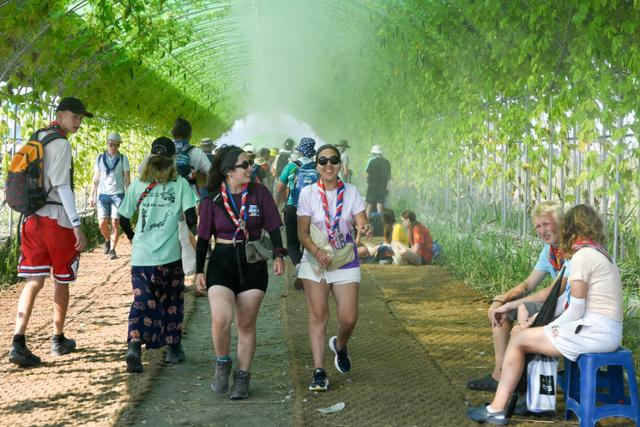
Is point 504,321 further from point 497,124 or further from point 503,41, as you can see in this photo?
point 497,124

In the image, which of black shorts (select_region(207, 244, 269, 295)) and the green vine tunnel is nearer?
black shorts (select_region(207, 244, 269, 295))

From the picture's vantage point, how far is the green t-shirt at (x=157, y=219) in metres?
6.30

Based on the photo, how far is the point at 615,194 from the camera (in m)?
7.44

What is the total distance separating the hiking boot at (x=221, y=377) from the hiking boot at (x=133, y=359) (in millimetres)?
746

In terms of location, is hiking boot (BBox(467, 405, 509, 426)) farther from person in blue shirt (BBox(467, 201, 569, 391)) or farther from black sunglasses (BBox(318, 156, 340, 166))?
black sunglasses (BBox(318, 156, 340, 166))

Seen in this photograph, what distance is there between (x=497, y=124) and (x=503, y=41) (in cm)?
157

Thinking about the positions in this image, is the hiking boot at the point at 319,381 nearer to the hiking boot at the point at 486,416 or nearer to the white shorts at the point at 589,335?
the hiking boot at the point at 486,416

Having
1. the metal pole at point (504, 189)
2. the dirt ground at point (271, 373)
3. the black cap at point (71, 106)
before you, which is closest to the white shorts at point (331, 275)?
the dirt ground at point (271, 373)

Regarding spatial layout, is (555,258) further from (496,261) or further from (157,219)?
(496,261)

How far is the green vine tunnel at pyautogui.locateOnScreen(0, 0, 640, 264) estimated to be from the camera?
7.58 meters

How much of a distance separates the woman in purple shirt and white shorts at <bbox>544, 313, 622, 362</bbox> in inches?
69.1

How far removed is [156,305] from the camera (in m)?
6.38

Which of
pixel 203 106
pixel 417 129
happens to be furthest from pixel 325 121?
pixel 417 129

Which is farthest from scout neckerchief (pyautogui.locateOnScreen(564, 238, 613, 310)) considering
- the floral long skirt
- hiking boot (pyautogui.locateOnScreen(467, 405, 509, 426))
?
the floral long skirt
